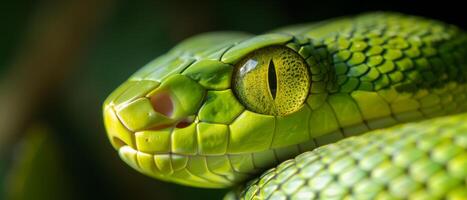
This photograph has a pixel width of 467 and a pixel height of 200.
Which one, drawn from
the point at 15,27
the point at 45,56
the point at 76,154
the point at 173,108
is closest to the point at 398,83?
the point at 173,108

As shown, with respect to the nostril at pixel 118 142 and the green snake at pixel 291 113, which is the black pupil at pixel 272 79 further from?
the nostril at pixel 118 142

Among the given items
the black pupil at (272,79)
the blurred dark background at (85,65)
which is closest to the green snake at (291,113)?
the black pupil at (272,79)

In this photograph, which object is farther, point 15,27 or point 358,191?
point 15,27

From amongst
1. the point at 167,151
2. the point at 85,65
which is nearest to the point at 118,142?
the point at 167,151

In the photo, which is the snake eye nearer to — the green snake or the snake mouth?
the green snake

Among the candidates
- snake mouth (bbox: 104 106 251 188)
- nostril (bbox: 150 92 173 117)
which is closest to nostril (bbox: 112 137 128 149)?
snake mouth (bbox: 104 106 251 188)

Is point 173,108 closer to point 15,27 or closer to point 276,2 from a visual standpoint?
point 276,2

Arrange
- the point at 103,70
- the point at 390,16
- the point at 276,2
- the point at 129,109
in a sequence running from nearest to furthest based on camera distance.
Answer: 1. the point at 129,109
2. the point at 390,16
3. the point at 276,2
4. the point at 103,70
